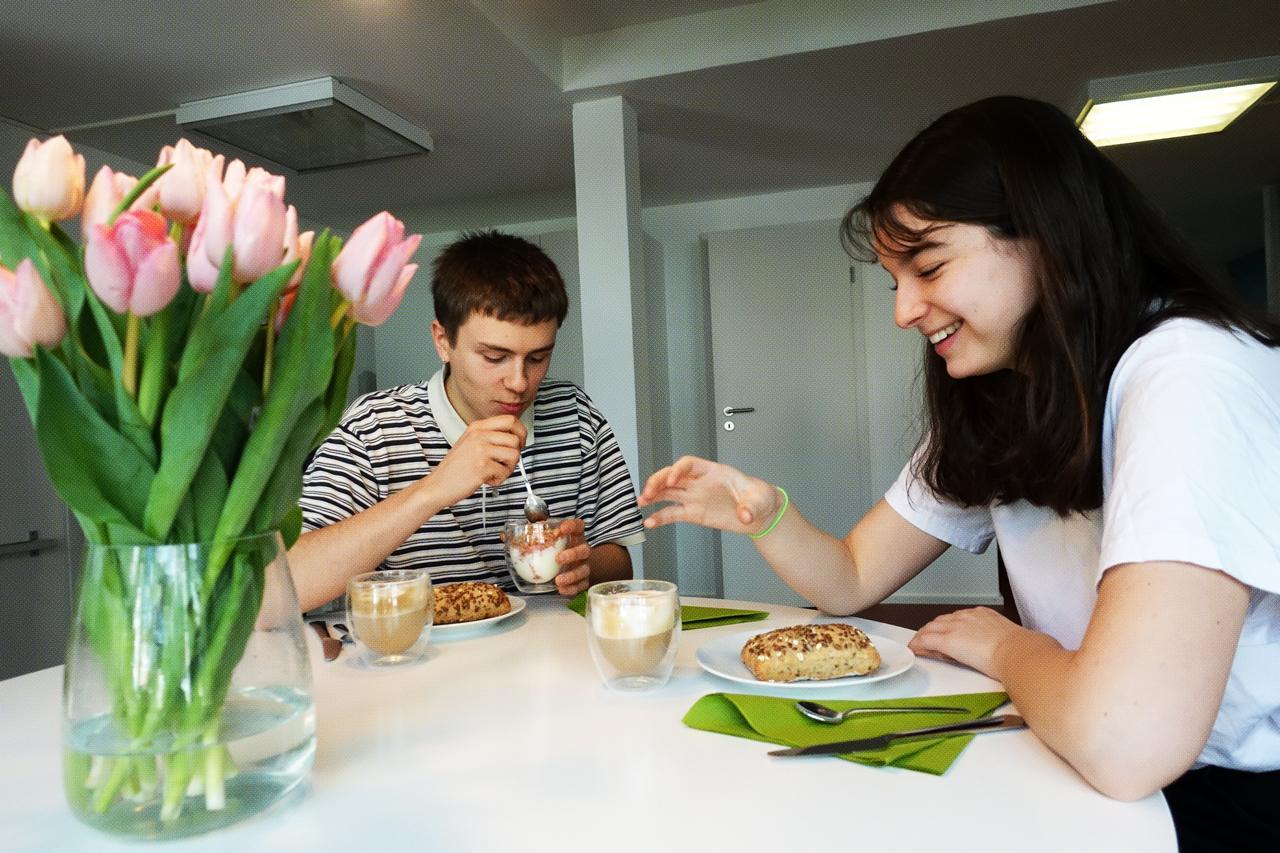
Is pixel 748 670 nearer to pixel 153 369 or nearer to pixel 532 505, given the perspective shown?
pixel 153 369

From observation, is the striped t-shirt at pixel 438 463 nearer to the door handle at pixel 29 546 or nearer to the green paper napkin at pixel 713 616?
the green paper napkin at pixel 713 616

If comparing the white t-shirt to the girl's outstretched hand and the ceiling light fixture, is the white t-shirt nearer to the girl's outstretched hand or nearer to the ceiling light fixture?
the girl's outstretched hand

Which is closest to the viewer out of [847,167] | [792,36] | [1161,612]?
[1161,612]

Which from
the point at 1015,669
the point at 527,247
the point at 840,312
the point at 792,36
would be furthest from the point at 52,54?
the point at 840,312

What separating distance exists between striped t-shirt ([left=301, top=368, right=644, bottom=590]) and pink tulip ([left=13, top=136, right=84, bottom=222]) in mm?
1066

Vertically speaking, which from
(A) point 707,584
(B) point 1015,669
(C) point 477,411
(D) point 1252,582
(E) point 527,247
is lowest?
(A) point 707,584

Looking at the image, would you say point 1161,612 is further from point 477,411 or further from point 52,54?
point 52,54

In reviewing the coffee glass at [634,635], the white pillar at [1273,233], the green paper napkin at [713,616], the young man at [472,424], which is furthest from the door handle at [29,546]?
the white pillar at [1273,233]

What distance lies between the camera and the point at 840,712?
0.87 m

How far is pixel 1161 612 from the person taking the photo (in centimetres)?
75

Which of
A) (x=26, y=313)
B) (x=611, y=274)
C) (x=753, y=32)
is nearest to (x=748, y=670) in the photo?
(x=26, y=313)

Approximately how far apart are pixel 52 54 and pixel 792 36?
2588 millimetres

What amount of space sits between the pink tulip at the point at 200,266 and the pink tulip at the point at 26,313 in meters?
0.08

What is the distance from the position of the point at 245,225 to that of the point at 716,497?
0.81m
